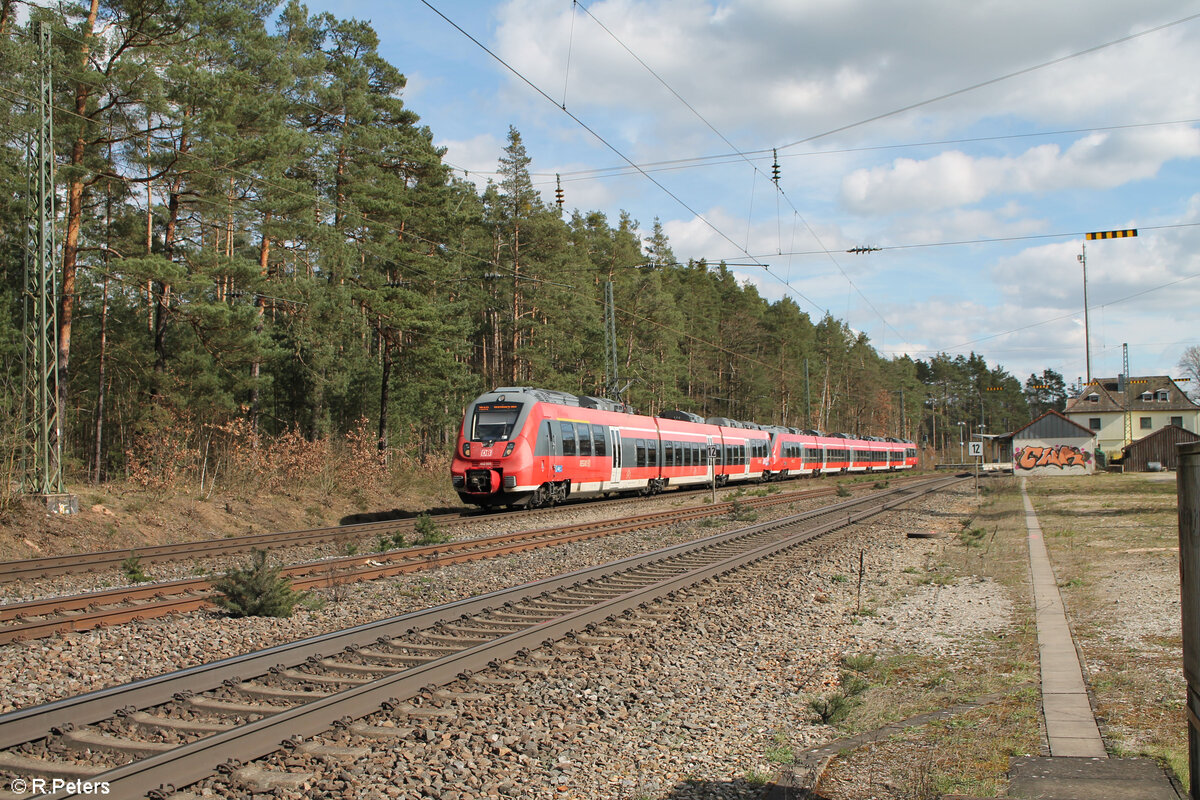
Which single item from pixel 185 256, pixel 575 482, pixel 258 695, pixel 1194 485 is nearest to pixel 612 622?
pixel 258 695

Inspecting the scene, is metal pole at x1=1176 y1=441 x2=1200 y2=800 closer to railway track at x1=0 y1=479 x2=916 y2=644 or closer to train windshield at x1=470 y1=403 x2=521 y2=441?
railway track at x1=0 y1=479 x2=916 y2=644

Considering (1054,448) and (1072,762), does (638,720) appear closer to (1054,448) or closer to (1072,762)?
(1072,762)

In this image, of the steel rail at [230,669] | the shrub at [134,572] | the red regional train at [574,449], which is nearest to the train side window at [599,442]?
the red regional train at [574,449]

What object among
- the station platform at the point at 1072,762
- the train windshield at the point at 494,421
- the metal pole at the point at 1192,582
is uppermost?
the train windshield at the point at 494,421

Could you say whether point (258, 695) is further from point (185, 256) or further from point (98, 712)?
point (185, 256)

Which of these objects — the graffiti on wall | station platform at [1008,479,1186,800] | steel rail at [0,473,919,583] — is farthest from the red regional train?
the graffiti on wall

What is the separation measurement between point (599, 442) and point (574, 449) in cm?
162

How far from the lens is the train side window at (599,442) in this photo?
80.2 ft

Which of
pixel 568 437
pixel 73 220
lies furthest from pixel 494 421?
pixel 73 220

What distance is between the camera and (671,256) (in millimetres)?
66062

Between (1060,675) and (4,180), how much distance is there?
2577 centimetres

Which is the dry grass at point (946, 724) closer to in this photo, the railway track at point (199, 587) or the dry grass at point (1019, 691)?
Result: the dry grass at point (1019, 691)

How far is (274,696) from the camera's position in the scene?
18.4ft

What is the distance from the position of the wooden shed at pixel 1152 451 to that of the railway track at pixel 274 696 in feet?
195
